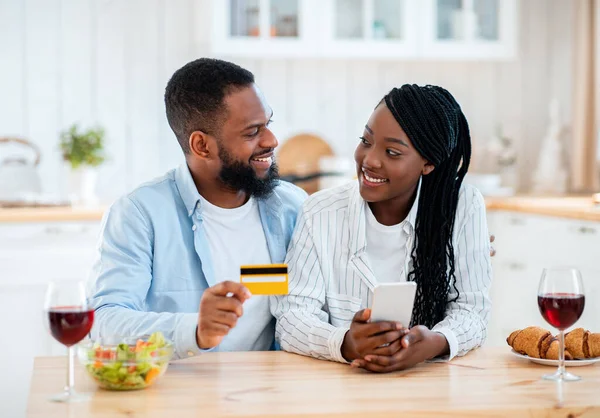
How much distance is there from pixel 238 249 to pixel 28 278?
5.78 ft

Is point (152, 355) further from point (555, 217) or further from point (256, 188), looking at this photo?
point (555, 217)

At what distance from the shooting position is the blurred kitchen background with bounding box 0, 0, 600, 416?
4109 mm

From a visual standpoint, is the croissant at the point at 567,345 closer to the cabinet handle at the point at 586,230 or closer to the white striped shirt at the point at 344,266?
the white striped shirt at the point at 344,266

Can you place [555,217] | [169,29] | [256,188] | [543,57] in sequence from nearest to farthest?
→ 1. [256,188]
2. [555,217]
3. [169,29]
4. [543,57]

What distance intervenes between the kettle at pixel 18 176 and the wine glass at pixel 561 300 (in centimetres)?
296

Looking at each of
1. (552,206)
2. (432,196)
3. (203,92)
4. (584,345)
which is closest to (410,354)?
(584,345)

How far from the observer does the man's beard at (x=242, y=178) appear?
2.10 m

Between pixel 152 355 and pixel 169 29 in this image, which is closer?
pixel 152 355

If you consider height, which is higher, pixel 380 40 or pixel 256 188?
pixel 380 40

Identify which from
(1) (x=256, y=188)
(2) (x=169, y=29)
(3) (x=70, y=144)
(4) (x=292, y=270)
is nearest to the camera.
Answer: (4) (x=292, y=270)

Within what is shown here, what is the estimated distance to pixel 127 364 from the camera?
56.1 inches

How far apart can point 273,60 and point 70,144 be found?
1098mm

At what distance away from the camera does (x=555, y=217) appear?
3477mm

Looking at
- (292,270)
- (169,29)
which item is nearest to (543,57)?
(169,29)
